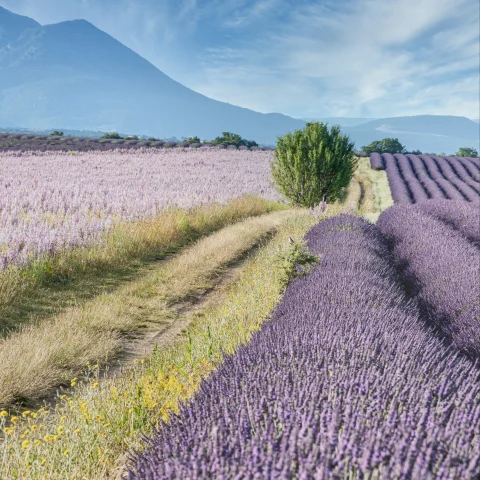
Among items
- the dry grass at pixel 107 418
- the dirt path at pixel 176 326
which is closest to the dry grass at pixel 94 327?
the dirt path at pixel 176 326

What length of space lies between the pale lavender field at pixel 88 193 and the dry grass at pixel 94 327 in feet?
4.96

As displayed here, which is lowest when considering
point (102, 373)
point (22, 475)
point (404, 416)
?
point (102, 373)

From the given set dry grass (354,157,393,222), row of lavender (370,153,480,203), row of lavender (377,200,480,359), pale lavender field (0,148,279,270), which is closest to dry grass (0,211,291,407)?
pale lavender field (0,148,279,270)

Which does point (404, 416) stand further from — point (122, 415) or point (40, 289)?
point (40, 289)

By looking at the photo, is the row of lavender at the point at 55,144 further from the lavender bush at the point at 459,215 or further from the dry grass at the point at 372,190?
the lavender bush at the point at 459,215

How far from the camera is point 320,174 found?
13.5 metres

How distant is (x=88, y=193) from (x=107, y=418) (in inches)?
381

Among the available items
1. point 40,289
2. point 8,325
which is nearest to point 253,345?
point 8,325

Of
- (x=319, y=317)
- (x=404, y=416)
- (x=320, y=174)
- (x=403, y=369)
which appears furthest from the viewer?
(x=320, y=174)

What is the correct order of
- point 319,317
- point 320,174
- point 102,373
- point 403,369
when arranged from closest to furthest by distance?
point 403,369 → point 319,317 → point 102,373 → point 320,174

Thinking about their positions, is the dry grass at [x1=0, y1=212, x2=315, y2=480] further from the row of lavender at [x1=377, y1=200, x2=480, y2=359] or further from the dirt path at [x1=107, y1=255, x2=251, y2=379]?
the row of lavender at [x1=377, y1=200, x2=480, y2=359]

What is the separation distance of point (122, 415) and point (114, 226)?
6.14 metres

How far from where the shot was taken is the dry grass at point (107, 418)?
7.24 feet

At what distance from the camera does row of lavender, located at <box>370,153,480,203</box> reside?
21375 mm
